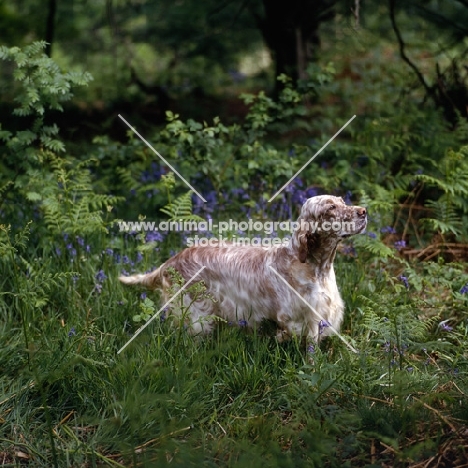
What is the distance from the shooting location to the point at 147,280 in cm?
485

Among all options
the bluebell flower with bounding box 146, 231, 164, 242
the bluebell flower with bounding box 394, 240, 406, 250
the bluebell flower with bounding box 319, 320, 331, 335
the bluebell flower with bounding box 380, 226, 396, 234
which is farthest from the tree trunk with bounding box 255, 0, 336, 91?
the bluebell flower with bounding box 319, 320, 331, 335

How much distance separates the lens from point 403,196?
655 centimetres

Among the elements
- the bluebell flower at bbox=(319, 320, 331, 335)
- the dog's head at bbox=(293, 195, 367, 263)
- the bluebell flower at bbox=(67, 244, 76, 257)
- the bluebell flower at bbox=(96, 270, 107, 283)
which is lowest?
the bluebell flower at bbox=(96, 270, 107, 283)

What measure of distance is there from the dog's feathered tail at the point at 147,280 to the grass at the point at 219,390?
0.10 meters

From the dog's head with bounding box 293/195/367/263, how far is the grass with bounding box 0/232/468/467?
58cm

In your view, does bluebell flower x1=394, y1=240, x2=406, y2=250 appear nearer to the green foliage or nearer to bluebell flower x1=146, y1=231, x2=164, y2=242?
the green foliage

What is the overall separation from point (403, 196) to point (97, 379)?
393cm

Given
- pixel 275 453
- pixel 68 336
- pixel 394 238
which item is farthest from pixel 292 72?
pixel 275 453

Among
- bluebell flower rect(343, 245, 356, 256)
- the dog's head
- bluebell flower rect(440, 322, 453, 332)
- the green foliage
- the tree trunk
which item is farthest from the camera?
the tree trunk

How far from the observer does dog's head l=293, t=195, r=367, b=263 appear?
13.6 feet

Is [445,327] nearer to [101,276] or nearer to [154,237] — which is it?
[154,237]

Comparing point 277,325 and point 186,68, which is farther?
point 186,68

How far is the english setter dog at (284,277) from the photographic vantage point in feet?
13.8

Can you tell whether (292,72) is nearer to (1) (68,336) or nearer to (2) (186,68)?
(2) (186,68)
